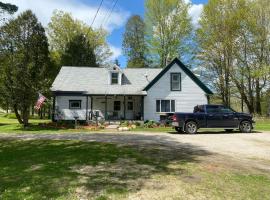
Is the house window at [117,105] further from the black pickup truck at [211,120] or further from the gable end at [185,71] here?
the black pickup truck at [211,120]

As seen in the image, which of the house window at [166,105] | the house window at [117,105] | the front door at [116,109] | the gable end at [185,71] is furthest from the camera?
the house window at [117,105]

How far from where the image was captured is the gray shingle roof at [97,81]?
110 ft

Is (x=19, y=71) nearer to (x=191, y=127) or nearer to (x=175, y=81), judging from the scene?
(x=175, y=81)

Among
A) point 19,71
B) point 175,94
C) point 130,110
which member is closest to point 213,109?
point 175,94

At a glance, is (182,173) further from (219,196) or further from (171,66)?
(171,66)

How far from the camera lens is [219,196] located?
7.07 metres

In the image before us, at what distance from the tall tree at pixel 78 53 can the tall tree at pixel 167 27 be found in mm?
11376

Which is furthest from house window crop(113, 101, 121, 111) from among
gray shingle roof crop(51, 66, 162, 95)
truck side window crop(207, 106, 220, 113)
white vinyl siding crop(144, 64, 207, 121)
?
truck side window crop(207, 106, 220, 113)

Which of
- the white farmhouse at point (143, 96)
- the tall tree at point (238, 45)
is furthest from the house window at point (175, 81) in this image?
the tall tree at point (238, 45)

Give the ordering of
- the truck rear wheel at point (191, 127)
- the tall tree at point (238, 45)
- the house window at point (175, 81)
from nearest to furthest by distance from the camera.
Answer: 1. the truck rear wheel at point (191, 127)
2. the house window at point (175, 81)
3. the tall tree at point (238, 45)

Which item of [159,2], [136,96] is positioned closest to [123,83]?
[136,96]

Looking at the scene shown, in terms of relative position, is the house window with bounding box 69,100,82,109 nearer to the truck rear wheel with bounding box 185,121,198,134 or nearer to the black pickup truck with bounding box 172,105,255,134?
the black pickup truck with bounding box 172,105,255,134

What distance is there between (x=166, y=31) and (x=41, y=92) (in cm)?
2715

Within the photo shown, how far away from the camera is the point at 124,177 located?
27.1ft
